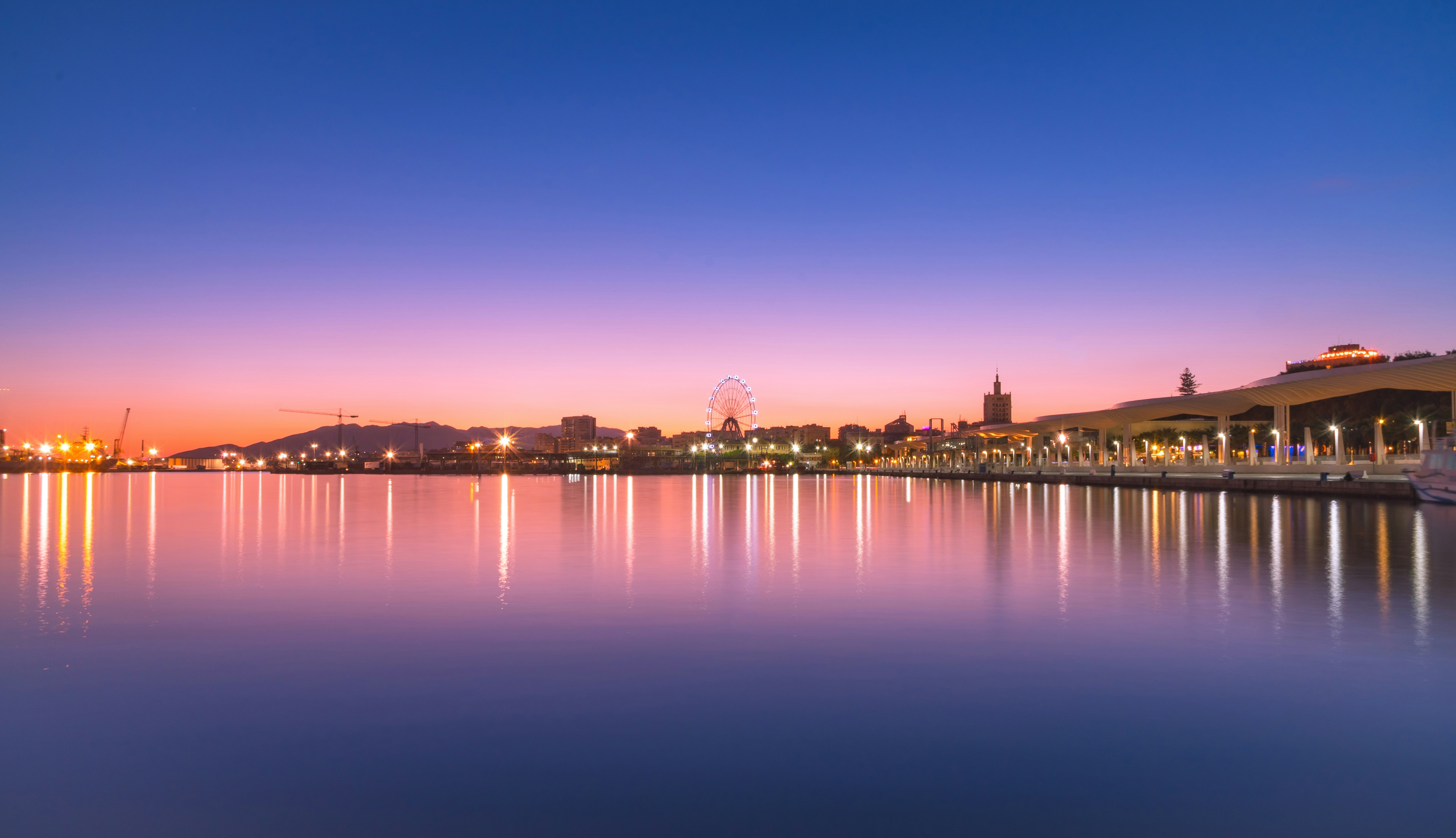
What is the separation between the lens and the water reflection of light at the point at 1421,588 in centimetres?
853

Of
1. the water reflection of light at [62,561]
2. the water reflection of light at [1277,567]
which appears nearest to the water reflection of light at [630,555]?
the water reflection of light at [62,561]

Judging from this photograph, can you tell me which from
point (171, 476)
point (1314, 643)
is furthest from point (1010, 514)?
point (171, 476)

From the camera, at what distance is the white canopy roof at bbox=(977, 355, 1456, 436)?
128ft

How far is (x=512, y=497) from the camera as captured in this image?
49.0 meters

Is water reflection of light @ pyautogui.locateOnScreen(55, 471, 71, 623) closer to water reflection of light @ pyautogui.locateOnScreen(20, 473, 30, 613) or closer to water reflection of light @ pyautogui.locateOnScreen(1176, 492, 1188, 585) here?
water reflection of light @ pyautogui.locateOnScreen(20, 473, 30, 613)

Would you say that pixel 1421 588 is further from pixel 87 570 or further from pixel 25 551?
pixel 25 551

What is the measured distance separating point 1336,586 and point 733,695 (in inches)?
372

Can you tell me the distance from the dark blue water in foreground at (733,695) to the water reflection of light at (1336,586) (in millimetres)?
103

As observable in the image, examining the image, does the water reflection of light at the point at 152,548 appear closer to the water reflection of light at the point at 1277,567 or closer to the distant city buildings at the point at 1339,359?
the water reflection of light at the point at 1277,567

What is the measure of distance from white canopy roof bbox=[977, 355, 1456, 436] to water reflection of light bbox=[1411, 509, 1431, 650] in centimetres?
2409

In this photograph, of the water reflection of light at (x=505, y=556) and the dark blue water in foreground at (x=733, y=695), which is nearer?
the dark blue water in foreground at (x=733, y=695)

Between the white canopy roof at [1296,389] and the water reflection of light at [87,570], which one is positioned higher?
the white canopy roof at [1296,389]

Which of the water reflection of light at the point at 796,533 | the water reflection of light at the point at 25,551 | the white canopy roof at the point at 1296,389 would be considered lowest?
the water reflection of light at the point at 796,533

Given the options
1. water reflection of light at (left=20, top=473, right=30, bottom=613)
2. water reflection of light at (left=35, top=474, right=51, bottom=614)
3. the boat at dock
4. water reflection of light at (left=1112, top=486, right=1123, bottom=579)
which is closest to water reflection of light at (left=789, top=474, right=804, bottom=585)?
water reflection of light at (left=1112, top=486, right=1123, bottom=579)
